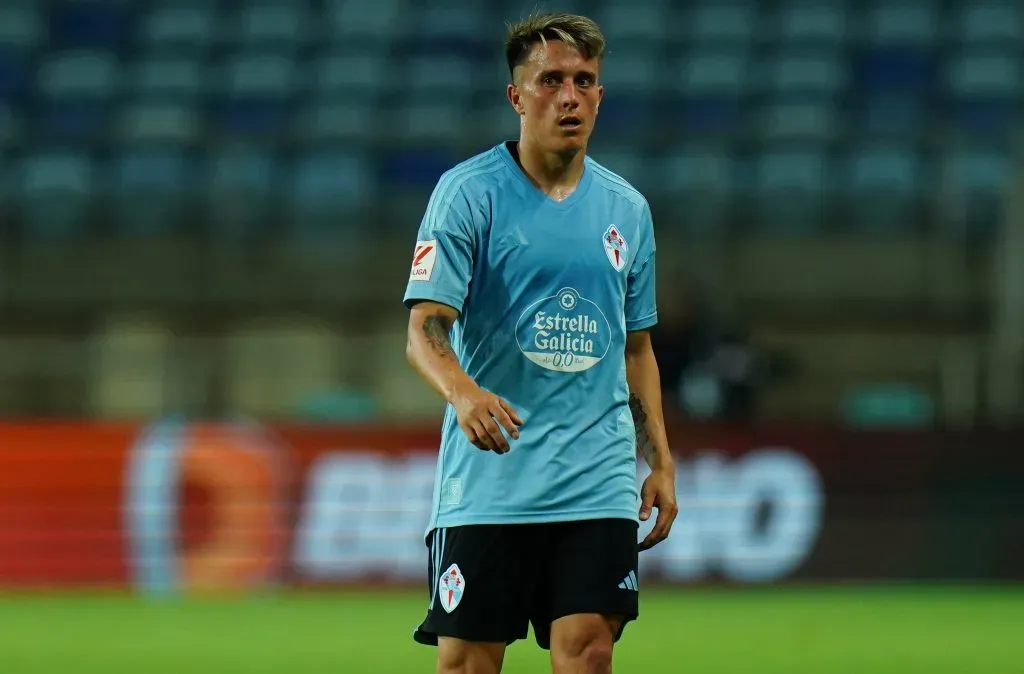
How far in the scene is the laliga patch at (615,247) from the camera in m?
4.44

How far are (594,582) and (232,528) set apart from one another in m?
7.68

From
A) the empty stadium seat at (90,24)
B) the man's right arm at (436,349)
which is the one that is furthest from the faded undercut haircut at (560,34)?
the empty stadium seat at (90,24)

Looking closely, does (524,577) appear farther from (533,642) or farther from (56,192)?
(56,192)

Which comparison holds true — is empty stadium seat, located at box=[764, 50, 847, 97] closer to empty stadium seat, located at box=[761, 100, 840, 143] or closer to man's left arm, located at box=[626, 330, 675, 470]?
empty stadium seat, located at box=[761, 100, 840, 143]

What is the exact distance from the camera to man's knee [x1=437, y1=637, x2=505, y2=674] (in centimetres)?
434

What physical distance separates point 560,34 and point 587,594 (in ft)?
4.50

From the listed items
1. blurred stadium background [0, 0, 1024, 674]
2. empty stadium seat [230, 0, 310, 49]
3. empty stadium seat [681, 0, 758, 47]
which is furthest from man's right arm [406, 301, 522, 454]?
empty stadium seat [230, 0, 310, 49]

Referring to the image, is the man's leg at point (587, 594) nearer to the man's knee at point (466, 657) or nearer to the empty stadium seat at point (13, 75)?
the man's knee at point (466, 657)

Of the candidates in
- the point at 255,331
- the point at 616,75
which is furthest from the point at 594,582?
the point at 616,75

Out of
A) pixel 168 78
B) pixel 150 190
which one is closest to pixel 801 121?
pixel 150 190

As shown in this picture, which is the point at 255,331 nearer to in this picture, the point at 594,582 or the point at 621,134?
the point at 621,134

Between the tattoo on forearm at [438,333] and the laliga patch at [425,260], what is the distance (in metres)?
0.10

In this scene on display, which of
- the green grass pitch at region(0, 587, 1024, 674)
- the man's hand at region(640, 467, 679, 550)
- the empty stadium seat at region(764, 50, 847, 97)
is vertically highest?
the empty stadium seat at region(764, 50, 847, 97)

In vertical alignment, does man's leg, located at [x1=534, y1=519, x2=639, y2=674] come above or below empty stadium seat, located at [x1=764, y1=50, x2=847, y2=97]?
below
